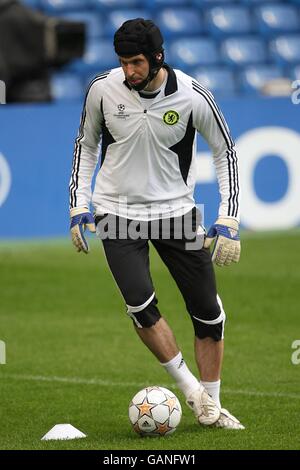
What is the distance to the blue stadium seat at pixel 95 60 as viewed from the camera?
65.6 ft

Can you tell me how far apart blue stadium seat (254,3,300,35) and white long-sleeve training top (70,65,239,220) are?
14853 millimetres

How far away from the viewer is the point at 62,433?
23.1ft

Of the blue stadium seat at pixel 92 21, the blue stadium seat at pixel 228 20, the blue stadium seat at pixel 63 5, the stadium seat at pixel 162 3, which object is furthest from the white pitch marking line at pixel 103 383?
the blue stadium seat at pixel 228 20

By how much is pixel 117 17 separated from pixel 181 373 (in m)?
13.8

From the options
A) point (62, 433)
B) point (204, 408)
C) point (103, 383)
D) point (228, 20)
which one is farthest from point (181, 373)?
point (228, 20)

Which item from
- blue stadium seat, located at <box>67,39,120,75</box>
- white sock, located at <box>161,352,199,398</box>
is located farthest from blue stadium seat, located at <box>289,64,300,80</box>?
white sock, located at <box>161,352,199,398</box>

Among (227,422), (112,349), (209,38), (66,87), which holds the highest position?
(209,38)

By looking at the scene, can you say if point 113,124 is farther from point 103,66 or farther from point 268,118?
point 103,66

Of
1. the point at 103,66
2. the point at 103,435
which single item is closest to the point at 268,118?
the point at 103,66

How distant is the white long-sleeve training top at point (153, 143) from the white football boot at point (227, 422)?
121 cm

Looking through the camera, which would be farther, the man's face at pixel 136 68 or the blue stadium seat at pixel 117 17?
the blue stadium seat at pixel 117 17

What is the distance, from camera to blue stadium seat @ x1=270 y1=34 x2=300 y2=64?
21434mm

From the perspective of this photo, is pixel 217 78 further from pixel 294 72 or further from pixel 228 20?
pixel 228 20

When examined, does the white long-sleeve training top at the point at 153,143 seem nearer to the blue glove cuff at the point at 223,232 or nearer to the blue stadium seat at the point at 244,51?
the blue glove cuff at the point at 223,232
